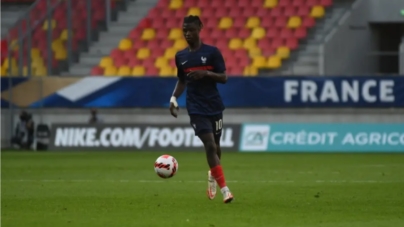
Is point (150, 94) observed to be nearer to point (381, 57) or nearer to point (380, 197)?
point (381, 57)

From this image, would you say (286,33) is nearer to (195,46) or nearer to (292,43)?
(292,43)

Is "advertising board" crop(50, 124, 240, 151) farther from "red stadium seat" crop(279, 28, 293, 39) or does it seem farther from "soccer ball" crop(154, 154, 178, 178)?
"soccer ball" crop(154, 154, 178, 178)

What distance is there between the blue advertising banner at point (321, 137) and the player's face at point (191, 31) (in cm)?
1567

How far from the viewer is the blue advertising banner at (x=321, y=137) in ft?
91.6

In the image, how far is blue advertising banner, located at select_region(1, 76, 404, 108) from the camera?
2989cm

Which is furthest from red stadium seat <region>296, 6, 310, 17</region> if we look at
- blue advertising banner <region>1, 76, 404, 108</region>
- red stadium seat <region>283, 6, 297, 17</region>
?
blue advertising banner <region>1, 76, 404, 108</region>

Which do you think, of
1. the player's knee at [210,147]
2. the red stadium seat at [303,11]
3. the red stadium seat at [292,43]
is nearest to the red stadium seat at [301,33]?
the red stadium seat at [292,43]

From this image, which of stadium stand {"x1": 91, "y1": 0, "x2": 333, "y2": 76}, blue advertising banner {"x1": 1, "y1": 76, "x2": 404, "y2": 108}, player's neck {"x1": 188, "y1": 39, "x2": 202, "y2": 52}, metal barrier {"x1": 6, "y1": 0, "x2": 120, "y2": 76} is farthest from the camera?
metal barrier {"x1": 6, "y1": 0, "x2": 120, "y2": 76}

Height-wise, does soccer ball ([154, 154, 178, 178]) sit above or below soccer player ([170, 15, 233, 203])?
below

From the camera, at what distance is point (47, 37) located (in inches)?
1323

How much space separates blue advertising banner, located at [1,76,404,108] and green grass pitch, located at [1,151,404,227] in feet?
17.5

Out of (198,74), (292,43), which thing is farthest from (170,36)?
(198,74)

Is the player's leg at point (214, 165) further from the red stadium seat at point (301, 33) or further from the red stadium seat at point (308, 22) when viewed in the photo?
the red stadium seat at point (308, 22)

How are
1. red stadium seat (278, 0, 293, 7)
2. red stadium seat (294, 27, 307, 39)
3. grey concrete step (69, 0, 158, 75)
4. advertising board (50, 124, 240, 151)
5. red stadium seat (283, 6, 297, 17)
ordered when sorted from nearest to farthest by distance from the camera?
advertising board (50, 124, 240, 151) → red stadium seat (294, 27, 307, 39) → red stadium seat (283, 6, 297, 17) → red stadium seat (278, 0, 293, 7) → grey concrete step (69, 0, 158, 75)
